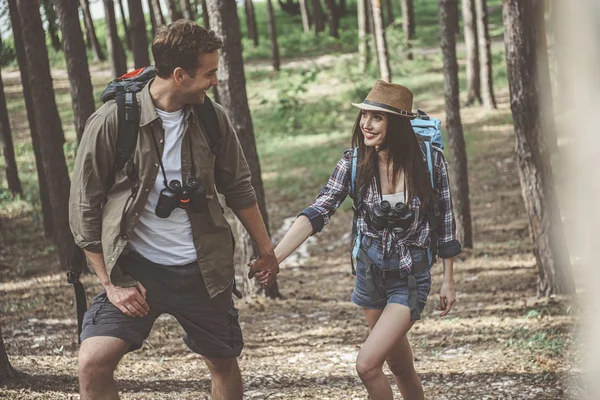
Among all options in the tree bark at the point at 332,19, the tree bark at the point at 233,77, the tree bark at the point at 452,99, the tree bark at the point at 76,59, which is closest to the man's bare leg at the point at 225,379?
the tree bark at the point at 233,77

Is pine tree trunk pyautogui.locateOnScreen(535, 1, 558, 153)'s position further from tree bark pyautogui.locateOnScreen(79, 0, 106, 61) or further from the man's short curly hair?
tree bark pyautogui.locateOnScreen(79, 0, 106, 61)

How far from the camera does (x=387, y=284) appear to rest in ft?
13.8

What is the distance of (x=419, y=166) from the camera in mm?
4156

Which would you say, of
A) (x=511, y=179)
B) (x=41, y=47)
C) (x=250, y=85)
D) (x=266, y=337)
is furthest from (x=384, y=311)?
(x=250, y=85)

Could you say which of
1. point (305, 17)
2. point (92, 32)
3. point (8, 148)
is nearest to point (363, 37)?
point (305, 17)

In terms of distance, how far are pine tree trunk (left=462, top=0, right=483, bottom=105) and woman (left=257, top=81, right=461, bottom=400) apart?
19.0 metres

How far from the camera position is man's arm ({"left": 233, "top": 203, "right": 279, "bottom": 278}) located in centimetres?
406

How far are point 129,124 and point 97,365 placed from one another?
3.71ft

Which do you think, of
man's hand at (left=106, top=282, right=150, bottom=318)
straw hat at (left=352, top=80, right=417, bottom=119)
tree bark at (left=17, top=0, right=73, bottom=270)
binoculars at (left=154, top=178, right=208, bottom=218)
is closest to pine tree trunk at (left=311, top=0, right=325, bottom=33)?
tree bark at (left=17, top=0, right=73, bottom=270)

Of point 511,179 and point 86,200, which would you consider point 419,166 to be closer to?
point 86,200

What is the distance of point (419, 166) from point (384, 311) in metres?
0.82

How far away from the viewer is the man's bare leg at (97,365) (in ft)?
11.5

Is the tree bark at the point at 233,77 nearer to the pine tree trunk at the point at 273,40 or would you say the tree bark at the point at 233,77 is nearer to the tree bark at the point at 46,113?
the tree bark at the point at 46,113

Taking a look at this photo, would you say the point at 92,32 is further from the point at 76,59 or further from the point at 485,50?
Result: the point at 76,59
